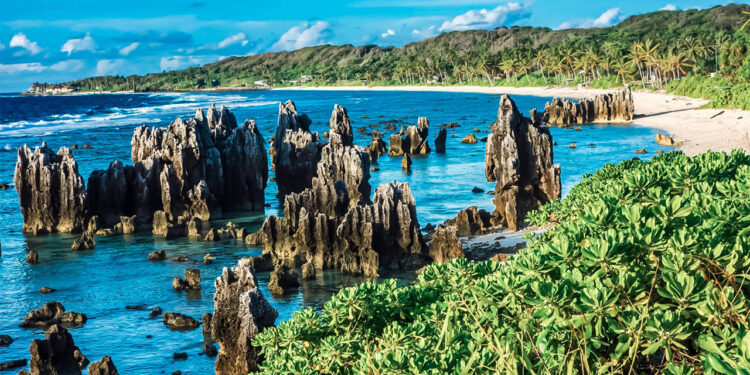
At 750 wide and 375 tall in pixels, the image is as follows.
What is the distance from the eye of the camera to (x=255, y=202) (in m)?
45.8

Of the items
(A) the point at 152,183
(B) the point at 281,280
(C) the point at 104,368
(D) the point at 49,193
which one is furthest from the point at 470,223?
(D) the point at 49,193

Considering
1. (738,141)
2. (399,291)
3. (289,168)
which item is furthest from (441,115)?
(399,291)

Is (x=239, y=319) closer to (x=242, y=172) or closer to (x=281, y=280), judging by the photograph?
(x=281, y=280)

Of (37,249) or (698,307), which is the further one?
(37,249)

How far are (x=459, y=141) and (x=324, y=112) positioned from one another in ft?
224

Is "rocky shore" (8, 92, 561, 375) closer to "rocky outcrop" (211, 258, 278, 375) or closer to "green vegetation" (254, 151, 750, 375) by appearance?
"rocky outcrop" (211, 258, 278, 375)

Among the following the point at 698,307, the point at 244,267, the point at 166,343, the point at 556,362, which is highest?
the point at 698,307

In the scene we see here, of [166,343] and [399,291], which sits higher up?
[399,291]

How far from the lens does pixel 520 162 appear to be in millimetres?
38781

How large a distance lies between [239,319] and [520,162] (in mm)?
22814

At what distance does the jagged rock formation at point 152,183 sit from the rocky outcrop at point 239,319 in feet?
62.5

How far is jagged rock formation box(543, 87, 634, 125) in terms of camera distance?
94.4 metres

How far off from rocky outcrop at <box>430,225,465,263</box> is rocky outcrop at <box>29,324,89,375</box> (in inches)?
580

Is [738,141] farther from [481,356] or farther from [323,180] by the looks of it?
[481,356]
